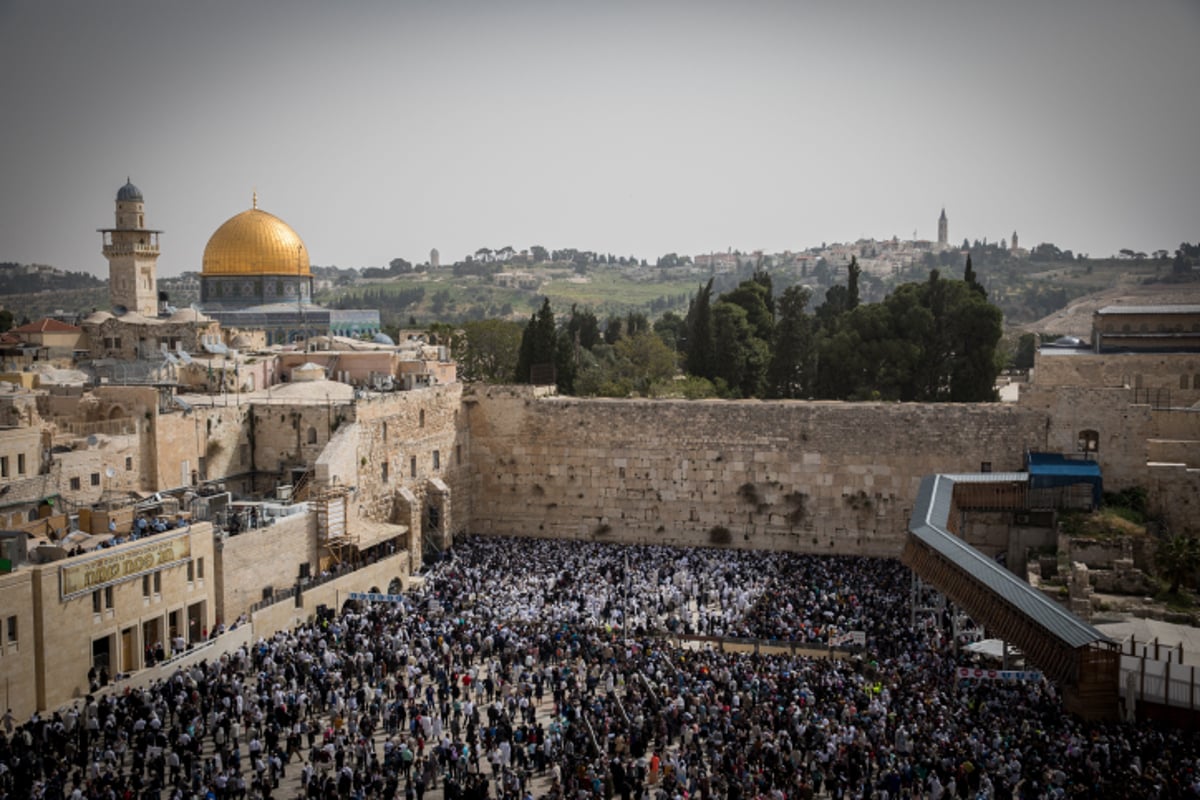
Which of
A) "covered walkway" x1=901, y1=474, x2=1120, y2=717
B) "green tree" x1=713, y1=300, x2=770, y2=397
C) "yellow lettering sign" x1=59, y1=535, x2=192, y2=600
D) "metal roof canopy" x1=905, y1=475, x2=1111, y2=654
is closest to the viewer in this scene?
"covered walkway" x1=901, y1=474, x2=1120, y2=717

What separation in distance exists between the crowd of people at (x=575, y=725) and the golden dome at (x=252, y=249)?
24477 millimetres

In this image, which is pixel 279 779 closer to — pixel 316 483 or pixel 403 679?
pixel 403 679

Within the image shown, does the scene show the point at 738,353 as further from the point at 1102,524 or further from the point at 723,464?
the point at 1102,524

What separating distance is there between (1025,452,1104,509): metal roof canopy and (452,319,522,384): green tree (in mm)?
27146

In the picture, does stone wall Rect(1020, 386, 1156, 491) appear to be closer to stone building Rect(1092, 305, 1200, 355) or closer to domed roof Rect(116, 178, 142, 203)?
stone building Rect(1092, 305, 1200, 355)

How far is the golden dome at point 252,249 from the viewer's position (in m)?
44.1

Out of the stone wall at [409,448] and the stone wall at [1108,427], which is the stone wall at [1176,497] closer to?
the stone wall at [1108,427]

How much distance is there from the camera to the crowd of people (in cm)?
1459

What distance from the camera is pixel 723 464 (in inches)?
1152

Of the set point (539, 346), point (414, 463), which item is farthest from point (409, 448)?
point (539, 346)

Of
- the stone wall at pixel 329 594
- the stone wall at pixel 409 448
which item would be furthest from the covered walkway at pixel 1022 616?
the stone wall at pixel 409 448

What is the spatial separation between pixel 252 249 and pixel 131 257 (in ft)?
16.6

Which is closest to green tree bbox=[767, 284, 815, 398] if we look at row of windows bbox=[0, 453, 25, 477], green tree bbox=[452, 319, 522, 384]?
green tree bbox=[452, 319, 522, 384]

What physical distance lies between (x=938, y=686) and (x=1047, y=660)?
1868 mm
